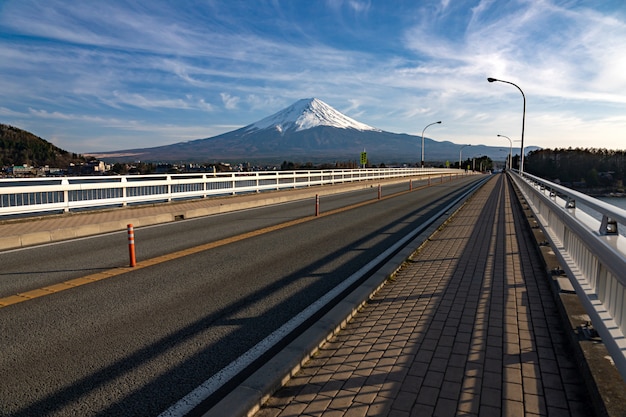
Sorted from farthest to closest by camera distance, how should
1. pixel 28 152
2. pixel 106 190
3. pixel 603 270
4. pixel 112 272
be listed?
1. pixel 28 152
2. pixel 106 190
3. pixel 112 272
4. pixel 603 270

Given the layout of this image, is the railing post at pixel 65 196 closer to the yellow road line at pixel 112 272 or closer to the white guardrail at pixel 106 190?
the white guardrail at pixel 106 190

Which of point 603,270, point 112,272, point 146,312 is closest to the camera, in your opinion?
point 603,270

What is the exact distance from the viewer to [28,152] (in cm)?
4384

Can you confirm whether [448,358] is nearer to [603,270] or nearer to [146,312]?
[603,270]

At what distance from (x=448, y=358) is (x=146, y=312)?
11.5ft

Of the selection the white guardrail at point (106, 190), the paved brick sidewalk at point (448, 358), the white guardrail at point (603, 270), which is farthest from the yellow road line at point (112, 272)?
the white guardrail at point (603, 270)

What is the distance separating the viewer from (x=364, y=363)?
3801 mm

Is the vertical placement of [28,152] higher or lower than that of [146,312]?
higher

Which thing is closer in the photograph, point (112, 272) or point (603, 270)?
point (603, 270)

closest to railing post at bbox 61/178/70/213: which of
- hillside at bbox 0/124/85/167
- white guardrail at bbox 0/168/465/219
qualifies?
white guardrail at bbox 0/168/465/219

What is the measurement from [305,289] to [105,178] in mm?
11116

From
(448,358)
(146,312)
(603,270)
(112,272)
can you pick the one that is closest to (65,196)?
(112,272)

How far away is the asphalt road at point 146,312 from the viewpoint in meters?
3.55

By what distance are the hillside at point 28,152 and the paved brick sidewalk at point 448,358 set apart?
42.6 metres
